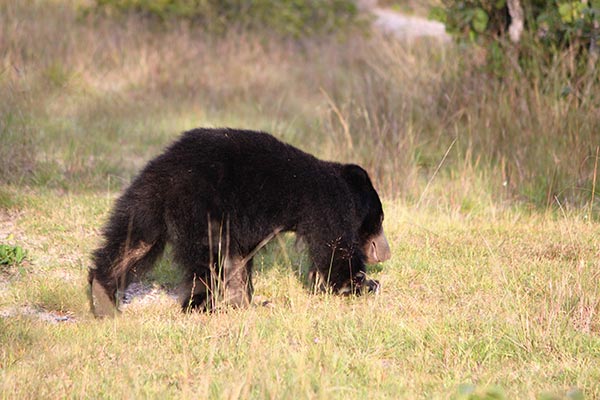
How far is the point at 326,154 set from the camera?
9016mm

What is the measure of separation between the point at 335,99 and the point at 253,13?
4.80 meters

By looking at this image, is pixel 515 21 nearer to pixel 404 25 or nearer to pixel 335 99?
pixel 335 99

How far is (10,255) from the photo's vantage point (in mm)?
6066

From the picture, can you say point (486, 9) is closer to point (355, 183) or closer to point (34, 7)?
point (355, 183)

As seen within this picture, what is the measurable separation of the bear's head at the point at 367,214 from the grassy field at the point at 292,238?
0.23 m

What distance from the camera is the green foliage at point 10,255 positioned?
19.8ft

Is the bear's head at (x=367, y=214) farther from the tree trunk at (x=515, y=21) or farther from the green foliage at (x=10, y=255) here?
the tree trunk at (x=515, y=21)

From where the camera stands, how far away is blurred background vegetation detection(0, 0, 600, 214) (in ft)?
26.9

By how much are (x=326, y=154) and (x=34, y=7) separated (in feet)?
21.8

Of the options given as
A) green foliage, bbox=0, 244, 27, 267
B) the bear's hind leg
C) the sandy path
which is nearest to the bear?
the bear's hind leg

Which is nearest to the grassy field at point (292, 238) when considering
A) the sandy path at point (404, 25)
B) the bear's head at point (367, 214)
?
the bear's head at point (367, 214)

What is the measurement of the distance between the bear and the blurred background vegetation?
7.11ft

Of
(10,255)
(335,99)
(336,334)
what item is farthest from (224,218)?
(335,99)

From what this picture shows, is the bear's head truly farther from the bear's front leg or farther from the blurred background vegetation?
the blurred background vegetation
